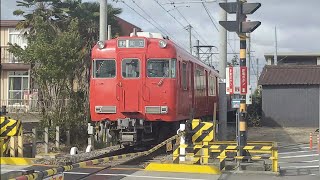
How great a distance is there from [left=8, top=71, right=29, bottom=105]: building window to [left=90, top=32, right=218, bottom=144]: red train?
823 inches

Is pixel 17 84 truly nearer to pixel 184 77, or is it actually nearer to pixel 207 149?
pixel 184 77

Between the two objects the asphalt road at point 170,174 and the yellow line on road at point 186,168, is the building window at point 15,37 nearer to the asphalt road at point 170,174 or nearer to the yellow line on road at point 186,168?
the asphalt road at point 170,174

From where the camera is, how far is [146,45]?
15.7 meters

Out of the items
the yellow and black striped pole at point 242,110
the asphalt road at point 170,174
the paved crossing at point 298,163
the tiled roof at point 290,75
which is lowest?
the paved crossing at point 298,163

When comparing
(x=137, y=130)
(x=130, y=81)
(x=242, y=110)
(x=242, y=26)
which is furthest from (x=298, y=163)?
(x=130, y=81)

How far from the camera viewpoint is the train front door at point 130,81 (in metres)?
15.6

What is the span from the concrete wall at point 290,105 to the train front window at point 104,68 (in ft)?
62.3

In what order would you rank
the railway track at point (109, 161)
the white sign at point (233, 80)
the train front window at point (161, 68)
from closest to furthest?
the railway track at point (109, 161) → the white sign at point (233, 80) → the train front window at point (161, 68)

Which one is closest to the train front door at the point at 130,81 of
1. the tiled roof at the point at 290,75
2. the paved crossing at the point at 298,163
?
the paved crossing at the point at 298,163

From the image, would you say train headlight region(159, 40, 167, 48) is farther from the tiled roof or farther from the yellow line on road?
the tiled roof

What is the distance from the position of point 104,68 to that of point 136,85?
1282 mm

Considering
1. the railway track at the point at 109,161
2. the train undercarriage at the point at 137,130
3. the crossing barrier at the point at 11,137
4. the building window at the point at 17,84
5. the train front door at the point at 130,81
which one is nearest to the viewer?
the railway track at the point at 109,161

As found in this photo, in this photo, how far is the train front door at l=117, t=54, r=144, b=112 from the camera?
15.6 m

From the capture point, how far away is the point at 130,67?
15.9 m
